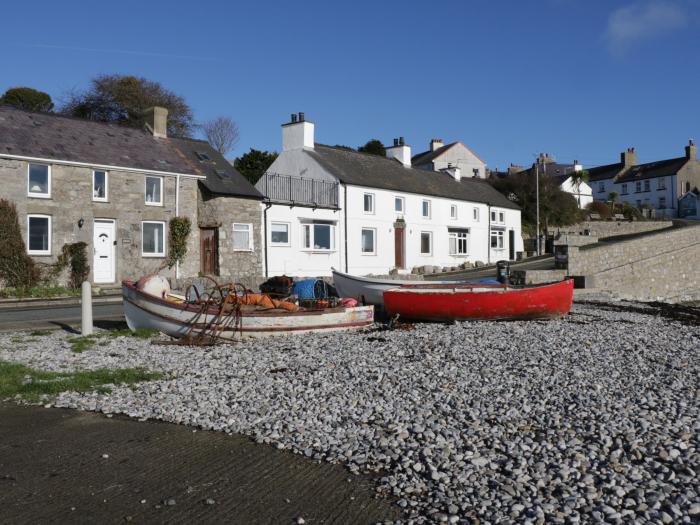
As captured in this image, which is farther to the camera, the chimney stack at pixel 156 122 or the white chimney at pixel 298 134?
the white chimney at pixel 298 134

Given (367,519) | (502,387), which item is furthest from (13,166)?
(367,519)

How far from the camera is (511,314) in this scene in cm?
1603

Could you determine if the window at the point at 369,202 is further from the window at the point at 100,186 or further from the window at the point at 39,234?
the window at the point at 39,234

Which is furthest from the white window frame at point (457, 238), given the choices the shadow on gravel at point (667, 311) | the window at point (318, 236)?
the shadow on gravel at point (667, 311)

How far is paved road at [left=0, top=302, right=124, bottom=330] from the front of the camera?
1509 cm

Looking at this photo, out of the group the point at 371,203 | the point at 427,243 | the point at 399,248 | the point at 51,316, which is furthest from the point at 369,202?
the point at 51,316

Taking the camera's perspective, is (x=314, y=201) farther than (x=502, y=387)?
Yes

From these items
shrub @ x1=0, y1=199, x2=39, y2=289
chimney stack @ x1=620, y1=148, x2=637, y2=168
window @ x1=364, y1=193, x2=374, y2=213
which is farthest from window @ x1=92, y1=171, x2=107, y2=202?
chimney stack @ x1=620, y1=148, x2=637, y2=168

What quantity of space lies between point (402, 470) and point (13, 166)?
2396cm

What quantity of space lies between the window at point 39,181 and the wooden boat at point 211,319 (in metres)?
14.0

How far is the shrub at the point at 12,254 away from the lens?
78.4ft

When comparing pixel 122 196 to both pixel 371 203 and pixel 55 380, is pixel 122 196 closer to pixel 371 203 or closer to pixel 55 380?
pixel 371 203

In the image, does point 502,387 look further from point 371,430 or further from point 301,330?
point 301,330

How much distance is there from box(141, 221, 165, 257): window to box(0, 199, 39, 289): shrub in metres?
4.92
